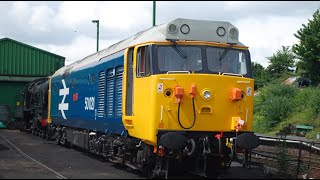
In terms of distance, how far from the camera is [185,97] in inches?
409

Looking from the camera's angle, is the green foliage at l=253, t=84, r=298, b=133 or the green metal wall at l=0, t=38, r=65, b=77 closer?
the green foliage at l=253, t=84, r=298, b=133

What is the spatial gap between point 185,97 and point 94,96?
5173mm

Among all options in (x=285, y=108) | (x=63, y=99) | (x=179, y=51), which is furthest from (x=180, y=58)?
(x=285, y=108)

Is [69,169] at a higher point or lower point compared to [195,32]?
lower

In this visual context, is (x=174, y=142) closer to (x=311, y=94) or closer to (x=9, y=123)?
(x=311, y=94)

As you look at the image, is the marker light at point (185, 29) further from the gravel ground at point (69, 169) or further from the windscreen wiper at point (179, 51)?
the gravel ground at point (69, 169)

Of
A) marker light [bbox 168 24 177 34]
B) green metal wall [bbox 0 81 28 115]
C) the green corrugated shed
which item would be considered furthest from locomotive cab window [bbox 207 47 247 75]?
green metal wall [bbox 0 81 28 115]

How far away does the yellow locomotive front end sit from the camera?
33.7ft

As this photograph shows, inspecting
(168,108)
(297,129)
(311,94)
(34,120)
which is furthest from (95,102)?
(311,94)

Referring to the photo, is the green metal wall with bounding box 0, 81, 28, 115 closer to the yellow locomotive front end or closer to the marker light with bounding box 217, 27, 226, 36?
the yellow locomotive front end

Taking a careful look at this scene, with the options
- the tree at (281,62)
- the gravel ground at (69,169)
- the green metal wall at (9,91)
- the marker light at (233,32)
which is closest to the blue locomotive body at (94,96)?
the gravel ground at (69,169)

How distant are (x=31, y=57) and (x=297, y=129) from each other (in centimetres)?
2385

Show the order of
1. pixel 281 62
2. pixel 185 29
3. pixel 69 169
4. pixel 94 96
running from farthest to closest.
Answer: pixel 281 62 → pixel 94 96 → pixel 69 169 → pixel 185 29

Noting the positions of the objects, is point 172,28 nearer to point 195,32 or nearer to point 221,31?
point 195,32
